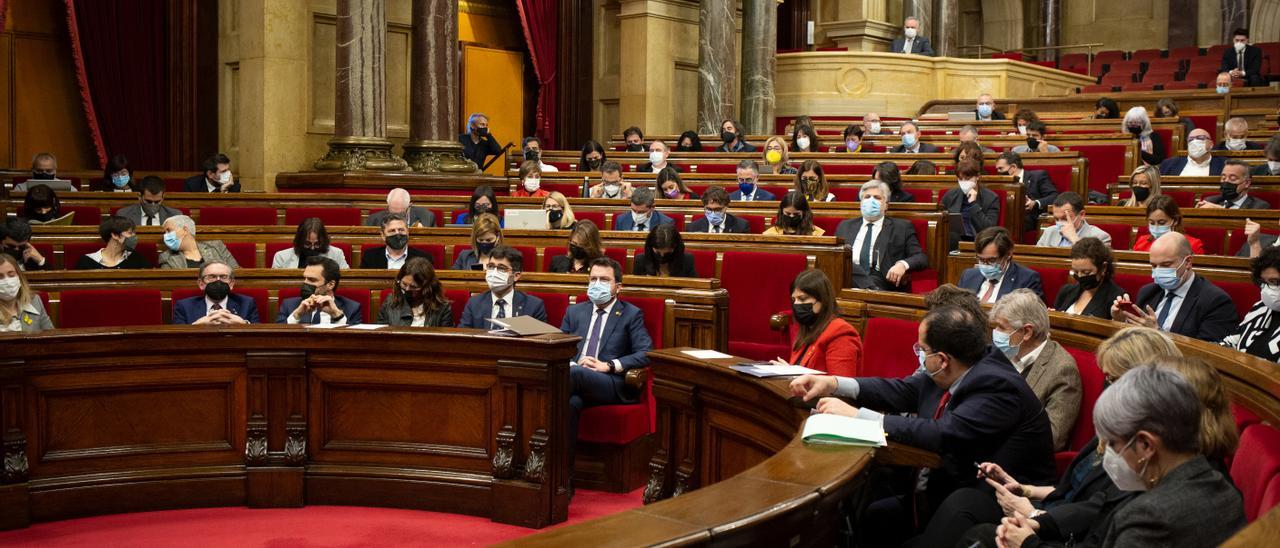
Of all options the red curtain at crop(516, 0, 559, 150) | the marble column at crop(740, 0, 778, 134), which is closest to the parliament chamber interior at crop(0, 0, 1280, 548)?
the marble column at crop(740, 0, 778, 134)

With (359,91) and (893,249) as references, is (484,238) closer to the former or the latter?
(893,249)

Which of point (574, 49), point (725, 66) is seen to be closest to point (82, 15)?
point (574, 49)

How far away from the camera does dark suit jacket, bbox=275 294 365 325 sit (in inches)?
223

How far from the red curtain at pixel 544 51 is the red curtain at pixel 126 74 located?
3942 mm

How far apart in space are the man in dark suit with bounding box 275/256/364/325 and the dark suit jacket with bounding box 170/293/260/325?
14 centimetres

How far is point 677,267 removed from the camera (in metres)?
6.34


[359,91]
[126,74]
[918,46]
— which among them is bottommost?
[359,91]

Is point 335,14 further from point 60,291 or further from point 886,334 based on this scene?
point 886,334

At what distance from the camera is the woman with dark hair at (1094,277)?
16.3 feet

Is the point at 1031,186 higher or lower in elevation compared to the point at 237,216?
higher

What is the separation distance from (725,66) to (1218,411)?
456 inches

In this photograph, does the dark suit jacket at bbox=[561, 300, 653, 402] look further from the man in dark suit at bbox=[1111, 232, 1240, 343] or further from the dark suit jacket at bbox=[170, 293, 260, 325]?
the man in dark suit at bbox=[1111, 232, 1240, 343]

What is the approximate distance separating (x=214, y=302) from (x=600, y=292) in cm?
178

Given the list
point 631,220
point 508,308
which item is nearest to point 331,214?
point 631,220
